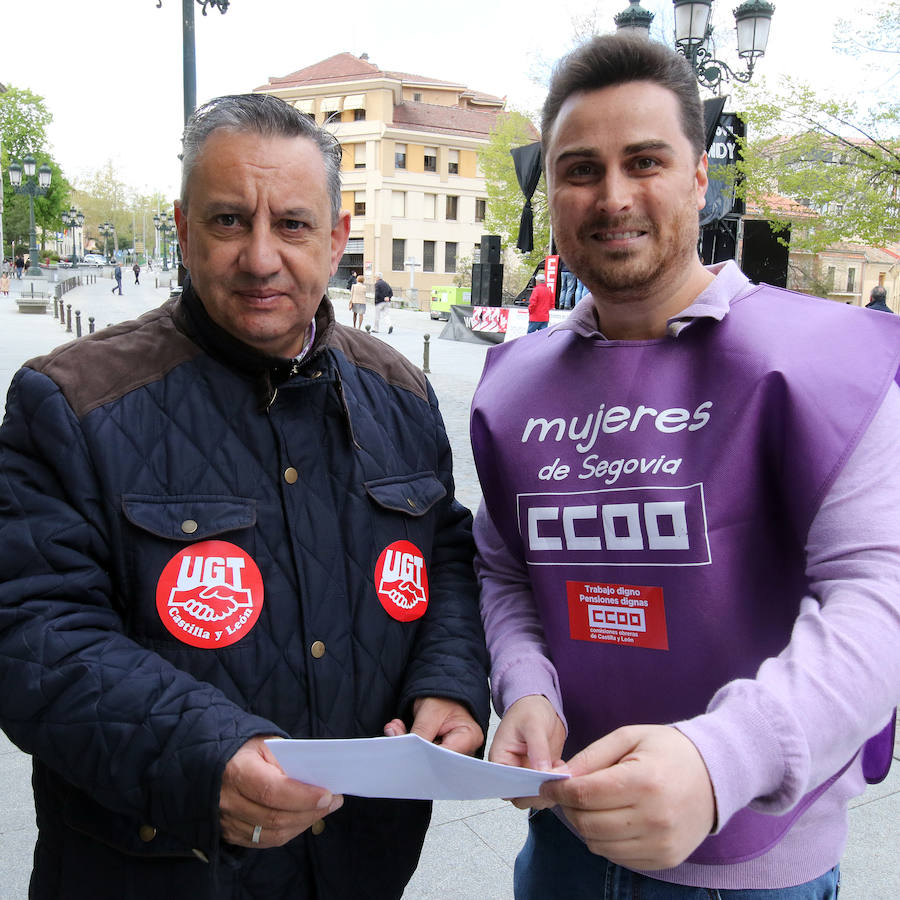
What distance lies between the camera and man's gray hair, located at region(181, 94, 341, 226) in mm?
1650

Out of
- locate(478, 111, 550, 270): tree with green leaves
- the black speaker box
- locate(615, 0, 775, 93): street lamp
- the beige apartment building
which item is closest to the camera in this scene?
locate(615, 0, 775, 93): street lamp

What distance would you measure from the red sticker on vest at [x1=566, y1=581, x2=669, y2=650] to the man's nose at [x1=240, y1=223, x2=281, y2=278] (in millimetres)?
813

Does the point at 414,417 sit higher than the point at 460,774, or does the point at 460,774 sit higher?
the point at 414,417

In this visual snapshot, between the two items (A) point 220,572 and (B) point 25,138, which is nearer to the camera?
(A) point 220,572

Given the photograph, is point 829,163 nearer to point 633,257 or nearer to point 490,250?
point 490,250

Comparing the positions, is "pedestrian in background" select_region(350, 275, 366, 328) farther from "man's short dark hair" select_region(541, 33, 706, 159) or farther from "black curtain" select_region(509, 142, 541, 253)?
"man's short dark hair" select_region(541, 33, 706, 159)

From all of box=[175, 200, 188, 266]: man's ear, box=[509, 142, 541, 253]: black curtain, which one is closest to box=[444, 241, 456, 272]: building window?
box=[509, 142, 541, 253]: black curtain

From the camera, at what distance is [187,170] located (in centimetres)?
170

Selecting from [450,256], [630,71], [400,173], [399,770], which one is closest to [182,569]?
[399,770]

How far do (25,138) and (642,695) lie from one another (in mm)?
62328

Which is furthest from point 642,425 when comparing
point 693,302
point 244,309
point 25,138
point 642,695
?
point 25,138

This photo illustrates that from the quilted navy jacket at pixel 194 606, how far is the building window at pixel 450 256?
195 ft

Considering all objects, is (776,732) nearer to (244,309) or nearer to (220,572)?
(220,572)

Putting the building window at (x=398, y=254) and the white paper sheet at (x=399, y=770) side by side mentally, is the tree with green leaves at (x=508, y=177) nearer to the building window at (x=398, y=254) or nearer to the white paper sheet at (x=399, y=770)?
the building window at (x=398, y=254)
